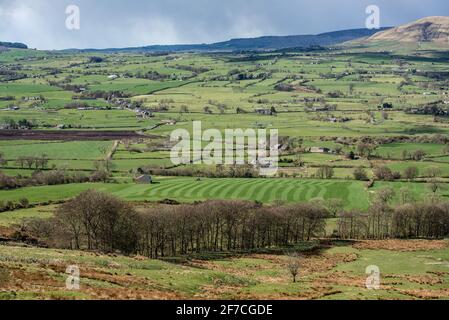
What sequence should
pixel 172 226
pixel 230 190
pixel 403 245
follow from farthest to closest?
1. pixel 230 190
2. pixel 403 245
3. pixel 172 226

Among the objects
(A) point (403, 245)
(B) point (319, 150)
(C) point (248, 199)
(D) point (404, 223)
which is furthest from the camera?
(B) point (319, 150)

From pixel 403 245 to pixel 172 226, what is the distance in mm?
34366

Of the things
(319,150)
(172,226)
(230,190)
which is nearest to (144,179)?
(230,190)

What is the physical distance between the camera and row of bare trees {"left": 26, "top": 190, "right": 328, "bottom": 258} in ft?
217

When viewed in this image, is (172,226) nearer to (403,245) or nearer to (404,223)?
(403,245)

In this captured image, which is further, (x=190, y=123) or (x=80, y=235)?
(x=190, y=123)

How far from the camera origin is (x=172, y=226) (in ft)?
233

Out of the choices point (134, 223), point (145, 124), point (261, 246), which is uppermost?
point (145, 124)

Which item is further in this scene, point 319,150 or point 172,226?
point 319,150

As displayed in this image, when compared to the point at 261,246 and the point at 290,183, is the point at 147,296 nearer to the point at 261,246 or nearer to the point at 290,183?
the point at 261,246

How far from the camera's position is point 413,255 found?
2790 inches
